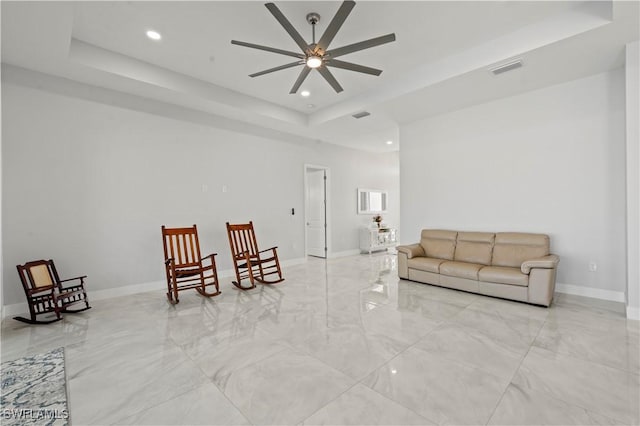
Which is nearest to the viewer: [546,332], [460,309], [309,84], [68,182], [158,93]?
[546,332]

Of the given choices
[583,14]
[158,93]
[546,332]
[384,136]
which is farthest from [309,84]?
[546,332]

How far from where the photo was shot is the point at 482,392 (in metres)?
1.84

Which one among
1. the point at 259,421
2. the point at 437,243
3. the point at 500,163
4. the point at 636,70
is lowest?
the point at 259,421

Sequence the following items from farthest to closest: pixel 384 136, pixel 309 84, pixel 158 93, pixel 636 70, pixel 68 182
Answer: pixel 384 136, pixel 309 84, pixel 158 93, pixel 68 182, pixel 636 70

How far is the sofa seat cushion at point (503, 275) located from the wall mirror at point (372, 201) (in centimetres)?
414

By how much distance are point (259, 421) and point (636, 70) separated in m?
4.64

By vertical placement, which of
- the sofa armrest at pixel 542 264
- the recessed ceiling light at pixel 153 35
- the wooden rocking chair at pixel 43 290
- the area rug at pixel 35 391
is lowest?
the area rug at pixel 35 391

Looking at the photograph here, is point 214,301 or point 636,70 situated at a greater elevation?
point 636,70

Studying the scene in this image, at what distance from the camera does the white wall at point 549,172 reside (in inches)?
141

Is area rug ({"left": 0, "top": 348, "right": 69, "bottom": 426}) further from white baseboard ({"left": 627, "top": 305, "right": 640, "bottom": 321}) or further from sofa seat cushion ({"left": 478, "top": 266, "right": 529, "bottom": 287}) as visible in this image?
white baseboard ({"left": 627, "top": 305, "right": 640, "bottom": 321})

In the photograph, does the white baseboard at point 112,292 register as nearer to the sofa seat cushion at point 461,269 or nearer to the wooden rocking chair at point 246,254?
the wooden rocking chair at point 246,254

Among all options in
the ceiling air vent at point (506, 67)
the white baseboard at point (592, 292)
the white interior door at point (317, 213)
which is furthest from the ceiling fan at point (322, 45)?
the white interior door at point (317, 213)

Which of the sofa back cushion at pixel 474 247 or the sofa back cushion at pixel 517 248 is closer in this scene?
the sofa back cushion at pixel 517 248

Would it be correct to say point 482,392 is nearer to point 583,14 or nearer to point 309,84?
point 583,14
